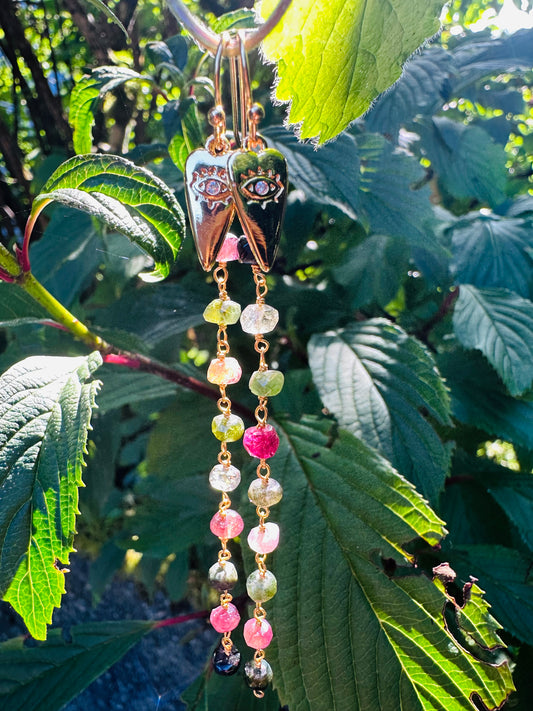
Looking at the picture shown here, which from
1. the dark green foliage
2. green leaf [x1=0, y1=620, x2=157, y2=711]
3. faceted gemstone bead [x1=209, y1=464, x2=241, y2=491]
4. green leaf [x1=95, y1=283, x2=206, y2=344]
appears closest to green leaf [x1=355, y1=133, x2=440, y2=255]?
the dark green foliage

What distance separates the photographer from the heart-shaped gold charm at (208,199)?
330 millimetres

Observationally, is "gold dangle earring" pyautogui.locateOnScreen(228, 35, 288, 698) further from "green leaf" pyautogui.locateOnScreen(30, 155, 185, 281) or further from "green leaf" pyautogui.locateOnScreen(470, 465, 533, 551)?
"green leaf" pyautogui.locateOnScreen(470, 465, 533, 551)

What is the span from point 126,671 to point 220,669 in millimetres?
632

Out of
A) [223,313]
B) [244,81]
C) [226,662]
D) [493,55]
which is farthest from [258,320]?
[493,55]

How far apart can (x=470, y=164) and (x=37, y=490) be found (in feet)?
2.32

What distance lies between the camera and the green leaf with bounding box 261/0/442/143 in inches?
9.9

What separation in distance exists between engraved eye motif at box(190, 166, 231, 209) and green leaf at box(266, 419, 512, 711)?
25 cm

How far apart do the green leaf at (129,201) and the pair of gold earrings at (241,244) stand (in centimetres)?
2

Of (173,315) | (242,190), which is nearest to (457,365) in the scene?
(173,315)

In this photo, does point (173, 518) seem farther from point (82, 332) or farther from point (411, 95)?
point (411, 95)

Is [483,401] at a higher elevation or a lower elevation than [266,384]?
lower

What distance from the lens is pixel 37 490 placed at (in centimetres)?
34

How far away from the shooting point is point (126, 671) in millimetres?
941

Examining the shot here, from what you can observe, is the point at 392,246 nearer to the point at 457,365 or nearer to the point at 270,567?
the point at 457,365
